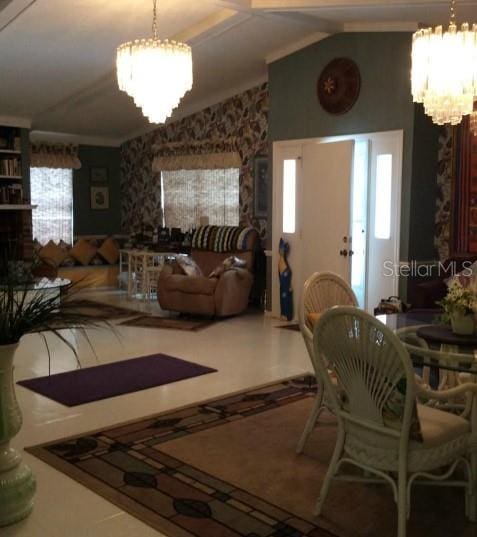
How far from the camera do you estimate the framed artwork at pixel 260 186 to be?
806 cm

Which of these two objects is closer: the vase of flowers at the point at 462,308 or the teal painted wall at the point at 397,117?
the vase of flowers at the point at 462,308

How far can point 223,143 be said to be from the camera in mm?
8633

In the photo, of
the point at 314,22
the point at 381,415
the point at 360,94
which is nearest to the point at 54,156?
the point at 314,22

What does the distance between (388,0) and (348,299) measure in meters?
2.62

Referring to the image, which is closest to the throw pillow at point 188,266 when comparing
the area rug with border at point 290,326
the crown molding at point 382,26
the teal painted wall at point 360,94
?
the area rug with border at point 290,326

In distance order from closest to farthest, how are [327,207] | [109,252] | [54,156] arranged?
[327,207]
[54,156]
[109,252]

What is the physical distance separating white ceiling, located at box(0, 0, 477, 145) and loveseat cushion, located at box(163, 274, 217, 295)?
2388mm

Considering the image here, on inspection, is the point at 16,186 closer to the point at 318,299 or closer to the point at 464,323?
the point at 318,299

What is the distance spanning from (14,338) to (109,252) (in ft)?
25.6

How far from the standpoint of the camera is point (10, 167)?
27.8ft

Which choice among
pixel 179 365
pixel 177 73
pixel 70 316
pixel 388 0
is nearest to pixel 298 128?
pixel 388 0

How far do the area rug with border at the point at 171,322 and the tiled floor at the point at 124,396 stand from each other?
0.19 m

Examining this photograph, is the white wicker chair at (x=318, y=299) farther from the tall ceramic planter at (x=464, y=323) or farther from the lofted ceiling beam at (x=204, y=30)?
the lofted ceiling beam at (x=204, y=30)

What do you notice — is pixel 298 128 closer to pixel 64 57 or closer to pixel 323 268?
pixel 323 268
